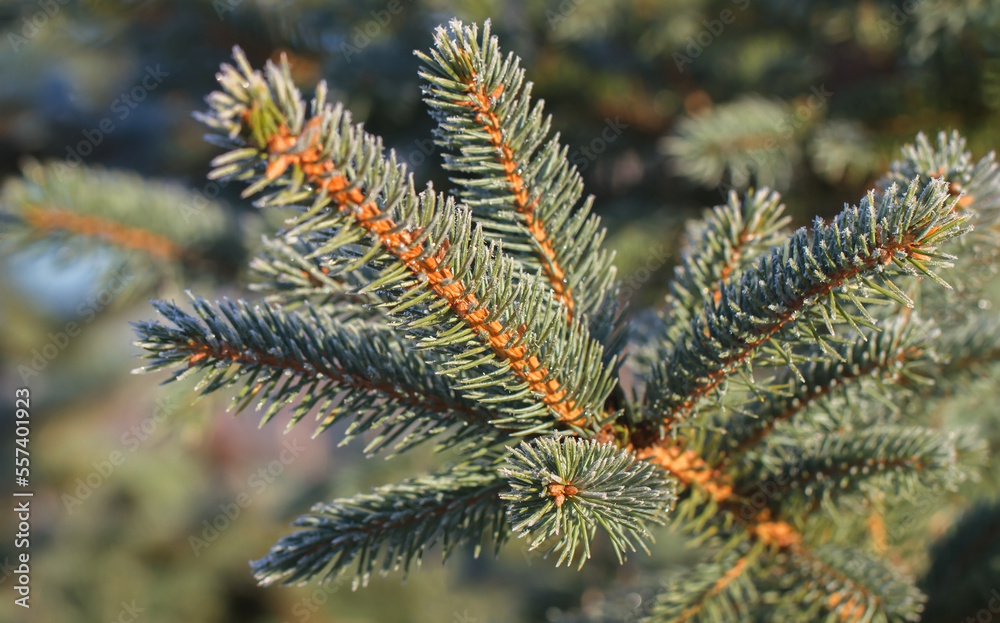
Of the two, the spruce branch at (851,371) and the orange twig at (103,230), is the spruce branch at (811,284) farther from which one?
the orange twig at (103,230)

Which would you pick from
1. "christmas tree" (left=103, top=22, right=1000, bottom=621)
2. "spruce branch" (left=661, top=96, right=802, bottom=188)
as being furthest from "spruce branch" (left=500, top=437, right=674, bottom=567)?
"spruce branch" (left=661, top=96, right=802, bottom=188)

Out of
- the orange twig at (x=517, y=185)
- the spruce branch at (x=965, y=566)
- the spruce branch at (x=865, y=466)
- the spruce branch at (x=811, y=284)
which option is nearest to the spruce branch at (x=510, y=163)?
the orange twig at (x=517, y=185)

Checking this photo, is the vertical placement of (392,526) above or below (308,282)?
below

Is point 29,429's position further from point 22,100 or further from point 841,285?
point 841,285

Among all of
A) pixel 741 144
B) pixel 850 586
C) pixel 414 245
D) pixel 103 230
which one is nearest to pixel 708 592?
pixel 850 586

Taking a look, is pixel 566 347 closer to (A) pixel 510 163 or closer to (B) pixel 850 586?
(A) pixel 510 163

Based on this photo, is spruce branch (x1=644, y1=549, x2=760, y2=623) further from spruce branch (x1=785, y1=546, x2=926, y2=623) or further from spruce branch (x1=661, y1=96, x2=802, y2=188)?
spruce branch (x1=661, y1=96, x2=802, y2=188)

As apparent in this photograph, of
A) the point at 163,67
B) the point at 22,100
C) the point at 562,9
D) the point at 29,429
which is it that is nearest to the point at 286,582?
the point at 562,9
